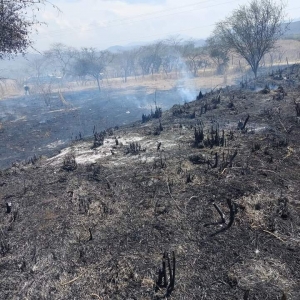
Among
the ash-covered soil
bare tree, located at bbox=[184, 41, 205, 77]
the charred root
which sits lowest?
the ash-covered soil

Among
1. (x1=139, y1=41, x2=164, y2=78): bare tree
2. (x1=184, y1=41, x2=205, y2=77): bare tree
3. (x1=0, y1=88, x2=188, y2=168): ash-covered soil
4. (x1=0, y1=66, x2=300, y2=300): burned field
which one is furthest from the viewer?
(x1=139, y1=41, x2=164, y2=78): bare tree

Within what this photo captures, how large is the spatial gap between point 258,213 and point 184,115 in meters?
9.10

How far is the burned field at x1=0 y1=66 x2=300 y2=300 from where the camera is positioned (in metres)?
4.18

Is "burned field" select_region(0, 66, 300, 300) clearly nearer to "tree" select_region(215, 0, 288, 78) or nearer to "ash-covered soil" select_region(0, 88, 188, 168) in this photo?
"ash-covered soil" select_region(0, 88, 188, 168)

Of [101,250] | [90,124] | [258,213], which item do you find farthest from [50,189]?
[90,124]

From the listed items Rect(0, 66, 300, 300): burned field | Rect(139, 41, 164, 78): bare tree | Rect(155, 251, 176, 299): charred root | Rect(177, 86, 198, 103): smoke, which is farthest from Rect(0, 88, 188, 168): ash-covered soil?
Rect(139, 41, 164, 78): bare tree

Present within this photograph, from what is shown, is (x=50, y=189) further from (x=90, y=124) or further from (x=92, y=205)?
(x=90, y=124)

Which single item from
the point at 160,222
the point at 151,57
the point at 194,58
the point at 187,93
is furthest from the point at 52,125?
the point at 151,57

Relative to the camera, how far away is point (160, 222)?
5625 mm

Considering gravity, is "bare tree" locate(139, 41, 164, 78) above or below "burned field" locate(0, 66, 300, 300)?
above

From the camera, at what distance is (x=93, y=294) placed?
13.4 ft

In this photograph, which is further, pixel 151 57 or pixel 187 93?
pixel 151 57

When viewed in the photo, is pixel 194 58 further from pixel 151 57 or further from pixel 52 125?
pixel 52 125

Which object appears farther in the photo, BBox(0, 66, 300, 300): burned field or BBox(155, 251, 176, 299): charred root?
BBox(0, 66, 300, 300): burned field
